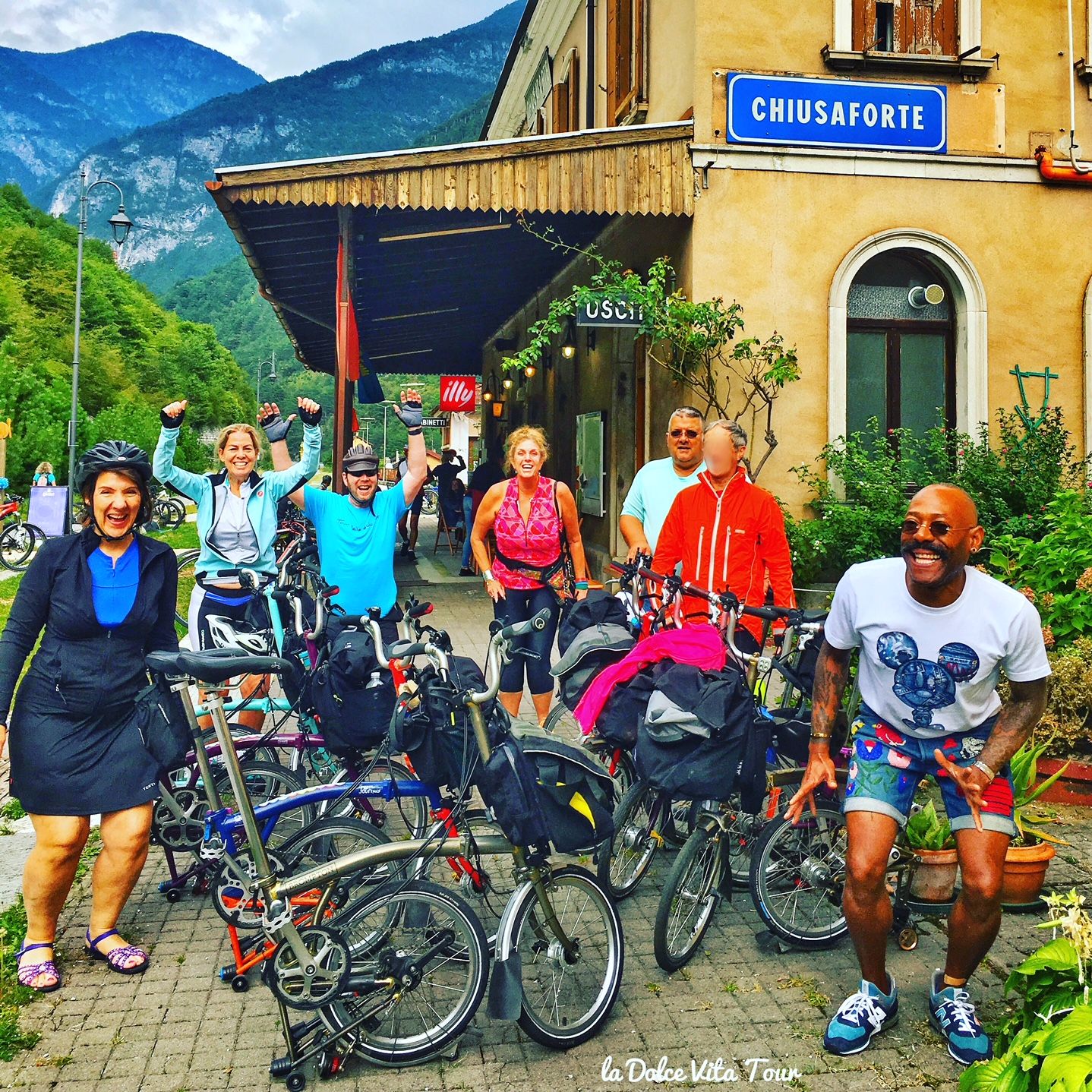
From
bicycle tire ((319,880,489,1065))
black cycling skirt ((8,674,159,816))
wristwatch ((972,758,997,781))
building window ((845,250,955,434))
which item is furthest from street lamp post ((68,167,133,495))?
wristwatch ((972,758,997,781))

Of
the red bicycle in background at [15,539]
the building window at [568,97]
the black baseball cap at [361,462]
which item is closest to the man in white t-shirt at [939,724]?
the black baseball cap at [361,462]

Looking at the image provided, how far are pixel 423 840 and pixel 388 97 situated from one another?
21409 cm

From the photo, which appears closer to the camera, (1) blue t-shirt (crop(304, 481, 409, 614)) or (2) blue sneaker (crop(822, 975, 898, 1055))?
(2) blue sneaker (crop(822, 975, 898, 1055))

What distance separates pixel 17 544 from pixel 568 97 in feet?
41.9

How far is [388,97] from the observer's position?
197375mm

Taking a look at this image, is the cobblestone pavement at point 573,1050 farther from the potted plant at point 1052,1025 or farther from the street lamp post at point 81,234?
the street lamp post at point 81,234

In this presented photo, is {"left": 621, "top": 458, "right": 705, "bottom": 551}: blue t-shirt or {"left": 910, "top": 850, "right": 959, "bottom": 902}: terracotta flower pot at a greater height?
{"left": 621, "top": 458, "right": 705, "bottom": 551}: blue t-shirt

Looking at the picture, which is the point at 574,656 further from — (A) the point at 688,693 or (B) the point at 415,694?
(B) the point at 415,694

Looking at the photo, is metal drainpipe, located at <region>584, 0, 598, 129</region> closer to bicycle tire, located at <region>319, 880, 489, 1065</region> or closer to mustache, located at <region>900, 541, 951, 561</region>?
mustache, located at <region>900, 541, 951, 561</region>

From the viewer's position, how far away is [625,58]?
12.4 metres

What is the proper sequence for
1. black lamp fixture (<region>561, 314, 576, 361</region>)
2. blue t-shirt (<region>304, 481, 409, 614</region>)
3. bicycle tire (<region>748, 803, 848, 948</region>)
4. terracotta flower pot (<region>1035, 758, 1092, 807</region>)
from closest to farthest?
bicycle tire (<region>748, 803, 848, 948</region>)
blue t-shirt (<region>304, 481, 409, 614</region>)
terracotta flower pot (<region>1035, 758, 1092, 807</region>)
black lamp fixture (<region>561, 314, 576, 361</region>)

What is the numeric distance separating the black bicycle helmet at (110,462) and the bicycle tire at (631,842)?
7.49 feet

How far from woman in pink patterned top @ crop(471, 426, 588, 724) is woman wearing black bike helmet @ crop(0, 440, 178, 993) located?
2.27m

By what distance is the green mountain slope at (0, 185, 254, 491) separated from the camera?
129 ft
